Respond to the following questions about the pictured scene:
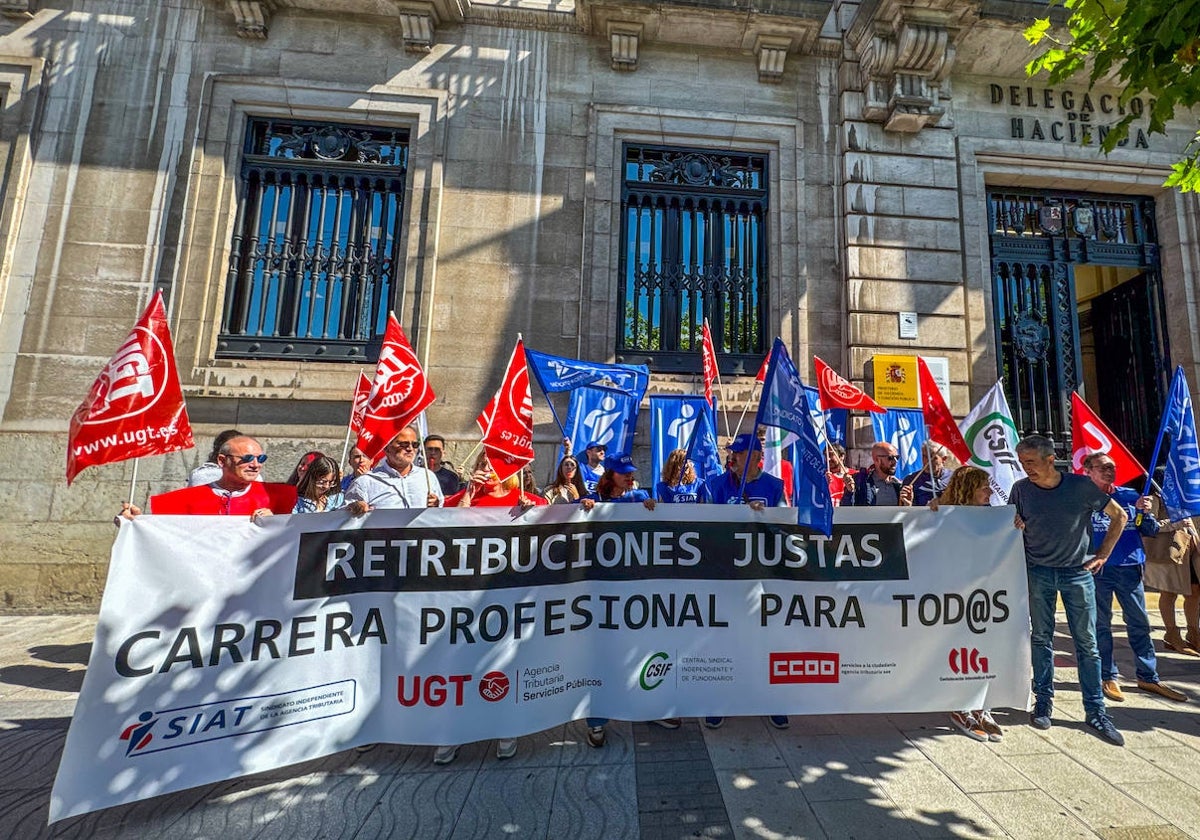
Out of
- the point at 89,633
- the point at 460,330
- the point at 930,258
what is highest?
the point at 930,258

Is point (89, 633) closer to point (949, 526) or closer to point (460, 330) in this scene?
point (460, 330)

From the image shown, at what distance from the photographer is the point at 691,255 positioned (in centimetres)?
816

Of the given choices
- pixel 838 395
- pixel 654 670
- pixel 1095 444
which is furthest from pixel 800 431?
pixel 1095 444

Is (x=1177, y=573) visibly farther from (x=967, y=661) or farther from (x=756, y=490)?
(x=756, y=490)

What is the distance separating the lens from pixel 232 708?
290cm

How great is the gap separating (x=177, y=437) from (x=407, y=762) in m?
2.45

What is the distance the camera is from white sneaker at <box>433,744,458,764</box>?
316 cm

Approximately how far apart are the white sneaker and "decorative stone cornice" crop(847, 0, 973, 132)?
9196 millimetres

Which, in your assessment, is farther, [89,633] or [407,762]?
[89,633]

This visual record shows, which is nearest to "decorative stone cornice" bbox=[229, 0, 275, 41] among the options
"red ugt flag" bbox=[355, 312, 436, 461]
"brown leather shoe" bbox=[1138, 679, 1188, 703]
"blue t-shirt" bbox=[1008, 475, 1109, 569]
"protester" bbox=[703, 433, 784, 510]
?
"red ugt flag" bbox=[355, 312, 436, 461]

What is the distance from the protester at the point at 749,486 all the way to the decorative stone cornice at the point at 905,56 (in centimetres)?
604

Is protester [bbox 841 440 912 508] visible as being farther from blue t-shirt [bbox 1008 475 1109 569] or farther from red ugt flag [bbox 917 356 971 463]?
blue t-shirt [bbox 1008 475 1109 569]

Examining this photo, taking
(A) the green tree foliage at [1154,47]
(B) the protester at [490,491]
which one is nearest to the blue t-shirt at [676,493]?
(B) the protester at [490,491]

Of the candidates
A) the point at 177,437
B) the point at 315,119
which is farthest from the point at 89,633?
the point at 315,119
